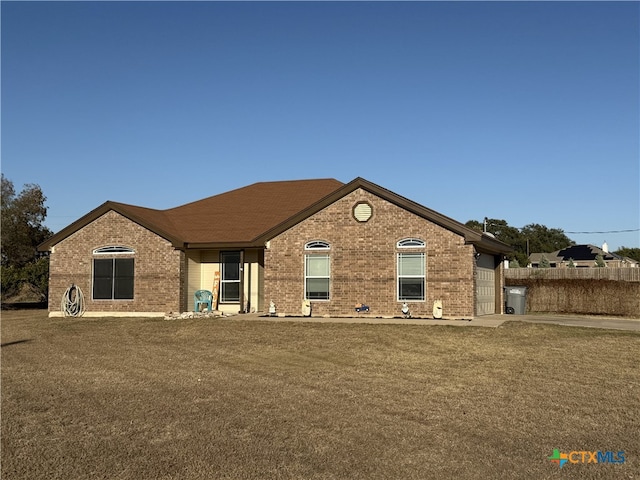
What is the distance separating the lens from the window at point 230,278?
24.5 m

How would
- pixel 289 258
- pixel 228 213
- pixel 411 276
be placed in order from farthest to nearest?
1. pixel 228 213
2. pixel 289 258
3. pixel 411 276

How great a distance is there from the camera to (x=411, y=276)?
2095 centimetres

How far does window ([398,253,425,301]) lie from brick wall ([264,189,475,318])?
0.21 meters

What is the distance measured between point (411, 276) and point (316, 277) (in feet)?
11.6

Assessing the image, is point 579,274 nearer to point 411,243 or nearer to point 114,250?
point 411,243

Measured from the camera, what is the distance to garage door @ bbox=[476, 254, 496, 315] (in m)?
22.5

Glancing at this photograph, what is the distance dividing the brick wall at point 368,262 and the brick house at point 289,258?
0.12 ft

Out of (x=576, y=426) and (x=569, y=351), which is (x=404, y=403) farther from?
(x=569, y=351)

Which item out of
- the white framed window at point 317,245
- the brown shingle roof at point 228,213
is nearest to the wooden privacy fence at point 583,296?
the brown shingle roof at point 228,213

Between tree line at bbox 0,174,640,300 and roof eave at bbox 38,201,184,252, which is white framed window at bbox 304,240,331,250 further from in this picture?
tree line at bbox 0,174,640,300

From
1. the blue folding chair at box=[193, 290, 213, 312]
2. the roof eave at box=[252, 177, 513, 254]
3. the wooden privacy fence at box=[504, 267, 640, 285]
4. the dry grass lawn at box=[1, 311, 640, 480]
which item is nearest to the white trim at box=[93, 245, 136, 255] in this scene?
the blue folding chair at box=[193, 290, 213, 312]

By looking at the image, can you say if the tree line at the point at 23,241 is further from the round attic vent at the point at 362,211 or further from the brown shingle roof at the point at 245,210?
the round attic vent at the point at 362,211

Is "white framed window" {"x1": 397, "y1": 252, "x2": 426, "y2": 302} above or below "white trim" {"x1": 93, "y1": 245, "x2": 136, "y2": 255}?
Result: below

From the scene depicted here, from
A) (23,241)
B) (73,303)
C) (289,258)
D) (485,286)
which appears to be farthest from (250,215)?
(23,241)
